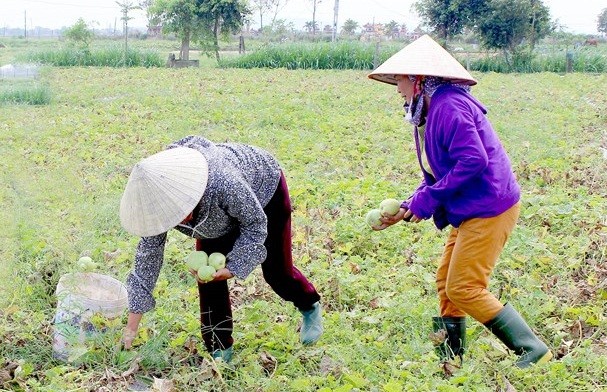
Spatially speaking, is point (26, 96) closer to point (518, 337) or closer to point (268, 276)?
point (268, 276)

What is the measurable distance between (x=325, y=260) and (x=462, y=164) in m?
2.01

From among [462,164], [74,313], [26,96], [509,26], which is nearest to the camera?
[462,164]

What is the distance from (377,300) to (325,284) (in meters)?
0.37

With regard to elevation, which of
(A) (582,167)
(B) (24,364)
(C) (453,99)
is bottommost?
(B) (24,364)

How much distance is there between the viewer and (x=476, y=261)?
3.03 m

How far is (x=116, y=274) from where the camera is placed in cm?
431

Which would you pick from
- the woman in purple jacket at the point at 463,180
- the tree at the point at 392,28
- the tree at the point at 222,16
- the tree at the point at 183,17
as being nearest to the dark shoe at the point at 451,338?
the woman in purple jacket at the point at 463,180

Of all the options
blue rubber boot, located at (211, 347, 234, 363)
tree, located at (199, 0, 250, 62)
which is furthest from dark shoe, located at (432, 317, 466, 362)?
tree, located at (199, 0, 250, 62)

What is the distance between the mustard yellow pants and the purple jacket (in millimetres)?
47

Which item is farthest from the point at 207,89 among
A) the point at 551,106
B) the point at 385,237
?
the point at 385,237

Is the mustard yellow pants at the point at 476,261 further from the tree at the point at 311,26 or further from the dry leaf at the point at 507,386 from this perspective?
the tree at the point at 311,26

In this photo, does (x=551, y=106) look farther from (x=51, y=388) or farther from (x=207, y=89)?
(x=51, y=388)

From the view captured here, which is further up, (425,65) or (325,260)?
(425,65)

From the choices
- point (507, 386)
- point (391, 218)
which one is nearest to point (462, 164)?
point (391, 218)
